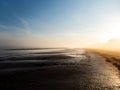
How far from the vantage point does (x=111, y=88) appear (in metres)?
12.7

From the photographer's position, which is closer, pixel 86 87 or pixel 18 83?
pixel 86 87

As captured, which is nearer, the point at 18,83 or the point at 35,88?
the point at 35,88

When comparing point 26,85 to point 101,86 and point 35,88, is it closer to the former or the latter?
point 35,88

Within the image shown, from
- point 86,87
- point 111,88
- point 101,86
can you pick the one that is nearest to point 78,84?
point 86,87

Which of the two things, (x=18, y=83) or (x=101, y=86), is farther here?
(x=18, y=83)

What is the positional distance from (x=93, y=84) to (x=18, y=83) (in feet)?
23.7

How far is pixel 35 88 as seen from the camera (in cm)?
1305

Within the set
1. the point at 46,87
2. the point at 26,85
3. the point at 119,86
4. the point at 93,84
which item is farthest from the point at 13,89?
the point at 119,86

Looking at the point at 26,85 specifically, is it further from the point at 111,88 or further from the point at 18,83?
the point at 111,88

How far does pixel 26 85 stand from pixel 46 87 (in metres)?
2.02

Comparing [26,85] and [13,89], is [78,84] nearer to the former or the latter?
[26,85]

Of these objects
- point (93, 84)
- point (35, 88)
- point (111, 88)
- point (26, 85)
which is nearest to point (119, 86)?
point (111, 88)

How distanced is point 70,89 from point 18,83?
211 inches

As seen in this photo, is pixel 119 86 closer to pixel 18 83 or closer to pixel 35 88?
pixel 35 88
